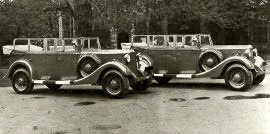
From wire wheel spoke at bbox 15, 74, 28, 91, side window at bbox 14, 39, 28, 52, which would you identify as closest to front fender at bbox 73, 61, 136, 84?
wire wheel spoke at bbox 15, 74, 28, 91

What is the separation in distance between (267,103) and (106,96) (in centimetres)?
400

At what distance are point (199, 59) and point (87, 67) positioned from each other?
3.37m

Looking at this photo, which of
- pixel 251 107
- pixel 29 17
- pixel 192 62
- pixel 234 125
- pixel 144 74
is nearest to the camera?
pixel 234 125

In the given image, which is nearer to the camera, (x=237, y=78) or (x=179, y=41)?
(x=237, y=78)

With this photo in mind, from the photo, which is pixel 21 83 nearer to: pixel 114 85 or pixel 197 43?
pixel 114 85

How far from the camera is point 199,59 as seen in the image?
12578mm

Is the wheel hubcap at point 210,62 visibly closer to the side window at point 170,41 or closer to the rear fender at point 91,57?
the side window at point 170,41

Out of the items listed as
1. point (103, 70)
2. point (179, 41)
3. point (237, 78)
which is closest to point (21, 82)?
point (103, 70)

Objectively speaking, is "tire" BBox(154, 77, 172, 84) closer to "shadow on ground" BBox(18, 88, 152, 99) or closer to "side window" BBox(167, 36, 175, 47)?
"side window" BBox(167, 36, 175, 47)

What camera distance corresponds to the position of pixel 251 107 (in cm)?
901

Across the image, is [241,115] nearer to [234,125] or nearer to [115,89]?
[234,125]

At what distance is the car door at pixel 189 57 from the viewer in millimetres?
12727

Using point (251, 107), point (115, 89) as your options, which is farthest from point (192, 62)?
point (251, 107)

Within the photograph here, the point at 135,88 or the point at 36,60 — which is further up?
the point at 36,60
